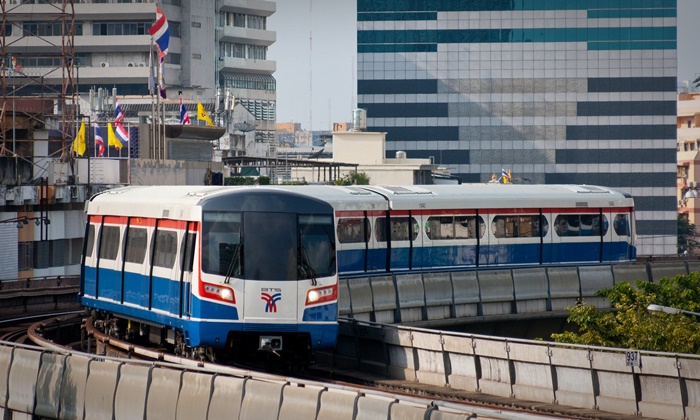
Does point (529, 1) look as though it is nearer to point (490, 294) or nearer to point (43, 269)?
point (43, 269)

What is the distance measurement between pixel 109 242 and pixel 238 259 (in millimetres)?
6579

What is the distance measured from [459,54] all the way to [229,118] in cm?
3053

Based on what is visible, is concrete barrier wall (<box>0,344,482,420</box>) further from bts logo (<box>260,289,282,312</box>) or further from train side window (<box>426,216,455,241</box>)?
train side window (<box>426,216,455,241</box>)

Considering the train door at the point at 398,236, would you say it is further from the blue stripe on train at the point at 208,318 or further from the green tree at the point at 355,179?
the green tree at the point at 355,179

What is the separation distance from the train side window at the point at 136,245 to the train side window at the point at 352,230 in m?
8.79

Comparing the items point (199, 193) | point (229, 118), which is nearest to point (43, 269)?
point (199, 193)

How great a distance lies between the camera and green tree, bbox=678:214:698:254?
144 m

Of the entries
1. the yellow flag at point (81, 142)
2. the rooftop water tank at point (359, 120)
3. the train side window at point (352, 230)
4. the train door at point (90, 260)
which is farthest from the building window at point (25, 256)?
the rooftop water tank at point (359, 120)

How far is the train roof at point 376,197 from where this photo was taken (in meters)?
26.0

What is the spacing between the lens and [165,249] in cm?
2639

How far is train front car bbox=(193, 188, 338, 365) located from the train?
0.02m

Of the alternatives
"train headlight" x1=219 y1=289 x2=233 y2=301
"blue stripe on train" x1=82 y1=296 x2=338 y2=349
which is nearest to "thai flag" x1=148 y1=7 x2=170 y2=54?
"blue stripe on train" x1=82 y1=296 x2=338 y2=349

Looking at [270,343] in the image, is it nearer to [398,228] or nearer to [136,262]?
[136,262]

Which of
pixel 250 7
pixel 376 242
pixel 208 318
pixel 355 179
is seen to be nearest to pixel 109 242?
pixel 208 318
